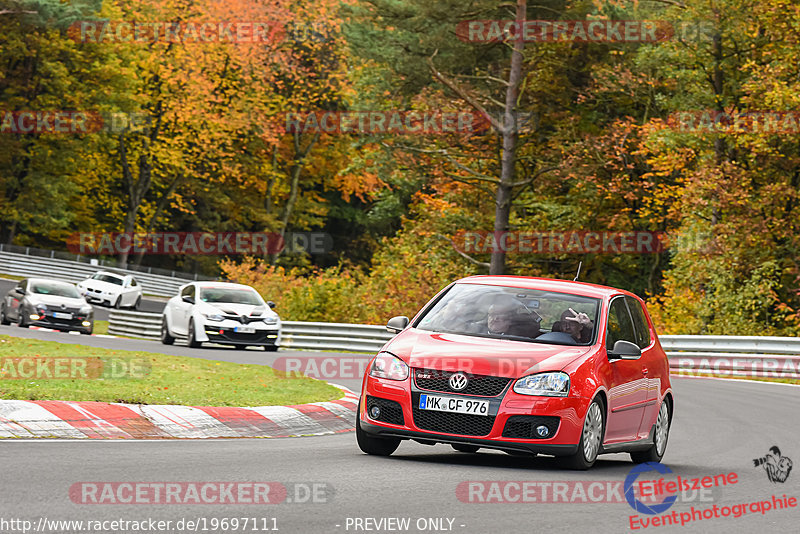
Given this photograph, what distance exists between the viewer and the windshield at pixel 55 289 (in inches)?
1341

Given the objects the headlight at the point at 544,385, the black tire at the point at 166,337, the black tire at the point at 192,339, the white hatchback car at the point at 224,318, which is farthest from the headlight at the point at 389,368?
the black tire at the point at 166,337

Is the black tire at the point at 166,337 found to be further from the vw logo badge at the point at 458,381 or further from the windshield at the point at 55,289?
the vw logo badge at the point at 458,381

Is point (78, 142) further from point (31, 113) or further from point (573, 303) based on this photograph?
point (573, 303)

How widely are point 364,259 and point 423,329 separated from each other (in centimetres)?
6537

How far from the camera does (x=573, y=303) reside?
11445 mm

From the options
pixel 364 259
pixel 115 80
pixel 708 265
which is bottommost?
pixel 364 259

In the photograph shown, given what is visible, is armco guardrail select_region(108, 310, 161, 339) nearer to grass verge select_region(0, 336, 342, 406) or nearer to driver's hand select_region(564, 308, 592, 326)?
grass verge select_region(0, 336, 342, 406)

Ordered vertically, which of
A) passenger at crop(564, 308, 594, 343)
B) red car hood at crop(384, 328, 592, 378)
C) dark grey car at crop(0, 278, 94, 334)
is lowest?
dark grey car at crop(0, 278, 94, 334)

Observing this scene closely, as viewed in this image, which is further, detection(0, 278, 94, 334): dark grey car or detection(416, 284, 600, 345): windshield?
detection(0, 278, 94, 334): dark grey car

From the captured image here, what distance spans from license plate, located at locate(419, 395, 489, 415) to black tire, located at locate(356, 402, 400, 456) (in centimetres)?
68

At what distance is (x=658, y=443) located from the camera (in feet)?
37.5

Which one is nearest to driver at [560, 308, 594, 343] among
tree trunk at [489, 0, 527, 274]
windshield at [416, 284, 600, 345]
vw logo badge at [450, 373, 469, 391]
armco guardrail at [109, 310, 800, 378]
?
windshield at [416, 284, 600, 345]

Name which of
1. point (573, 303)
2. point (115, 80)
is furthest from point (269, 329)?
point (115, 80)

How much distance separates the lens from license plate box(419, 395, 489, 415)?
372 inches
